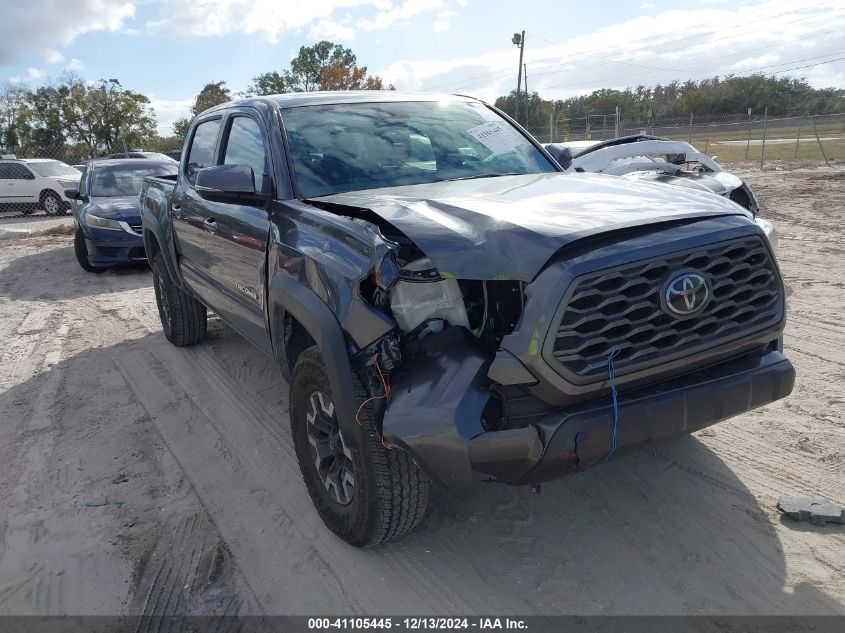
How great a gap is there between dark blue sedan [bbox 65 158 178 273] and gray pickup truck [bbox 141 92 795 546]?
279 inches

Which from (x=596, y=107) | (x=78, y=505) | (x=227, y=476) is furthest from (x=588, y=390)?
(x=596, y=107)

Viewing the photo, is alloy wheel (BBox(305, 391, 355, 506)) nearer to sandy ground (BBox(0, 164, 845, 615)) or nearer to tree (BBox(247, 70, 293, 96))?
sandy ground (BBox(0, 164, 845, 615))

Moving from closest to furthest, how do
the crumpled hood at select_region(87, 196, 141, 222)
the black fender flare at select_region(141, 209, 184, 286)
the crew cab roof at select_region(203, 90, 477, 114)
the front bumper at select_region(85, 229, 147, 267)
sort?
the crew cab roof at select_region(203, 90, 477, 114) → the black fender flare at select_region(141, 209, 184, 286) → the front bumper at select_region(85, 229, 147, 267) → the crumpled hood at select_region(87, 196, 141, 222)

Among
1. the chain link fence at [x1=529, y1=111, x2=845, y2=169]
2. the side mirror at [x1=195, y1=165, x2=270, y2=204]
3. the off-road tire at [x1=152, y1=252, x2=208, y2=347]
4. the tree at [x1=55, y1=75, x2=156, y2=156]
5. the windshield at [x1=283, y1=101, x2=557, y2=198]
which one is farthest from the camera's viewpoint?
the tree at [x1=55, y1=75, x2=156, y2=156]

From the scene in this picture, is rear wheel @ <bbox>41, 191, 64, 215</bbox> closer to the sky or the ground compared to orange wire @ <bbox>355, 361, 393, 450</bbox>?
closer to the ground

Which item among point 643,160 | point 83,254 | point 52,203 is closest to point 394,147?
point 643,160

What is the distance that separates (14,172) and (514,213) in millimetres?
22081

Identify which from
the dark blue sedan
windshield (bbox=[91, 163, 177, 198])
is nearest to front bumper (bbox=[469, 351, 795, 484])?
the dark blue sedan

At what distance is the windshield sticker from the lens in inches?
159

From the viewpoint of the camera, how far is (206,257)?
4594mm

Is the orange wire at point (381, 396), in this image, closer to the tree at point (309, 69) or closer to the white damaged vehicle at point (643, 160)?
the white damaged vehicle at point (643, 160)

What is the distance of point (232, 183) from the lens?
3.37 meters

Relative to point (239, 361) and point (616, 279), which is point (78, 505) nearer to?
point (239, 361)

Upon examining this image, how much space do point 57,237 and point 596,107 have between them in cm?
5157
